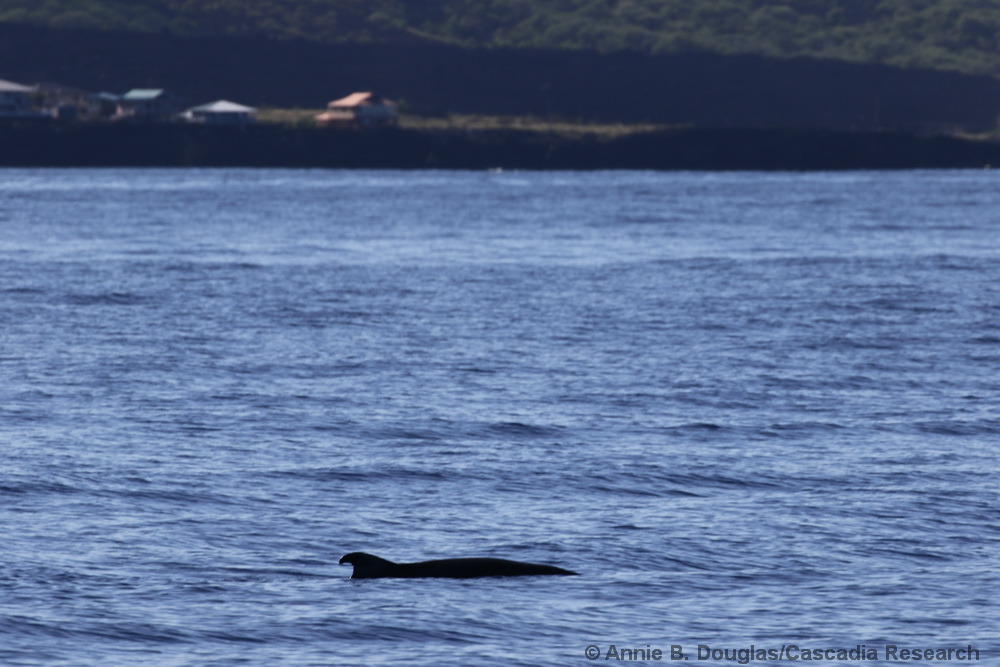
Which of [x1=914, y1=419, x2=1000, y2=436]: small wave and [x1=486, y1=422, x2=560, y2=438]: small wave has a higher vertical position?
[x1=486, y1=422, x2=560, y2=438]: small wave

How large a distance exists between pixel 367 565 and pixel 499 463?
6321mm

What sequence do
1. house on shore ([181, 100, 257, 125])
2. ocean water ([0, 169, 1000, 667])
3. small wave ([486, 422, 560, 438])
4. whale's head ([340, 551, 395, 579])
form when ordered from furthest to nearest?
1. house on shore ([181, 100, 257, 125])
2. small wave ([486, 422, 560, 438])
3. whale's head ([340, 551, 395, 579])
4. ocean water ([0, 169, 1000, 667])

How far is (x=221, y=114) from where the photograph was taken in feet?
645

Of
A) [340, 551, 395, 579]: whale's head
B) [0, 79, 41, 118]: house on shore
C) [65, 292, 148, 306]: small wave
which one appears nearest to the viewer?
[340, 551, 395, 579]: whale's head

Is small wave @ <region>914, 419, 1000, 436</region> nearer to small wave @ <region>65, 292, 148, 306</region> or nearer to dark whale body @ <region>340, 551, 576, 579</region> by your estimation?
dark whale body @ <region>340, 551, 576, 579</region>

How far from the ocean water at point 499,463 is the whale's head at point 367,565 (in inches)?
13.1

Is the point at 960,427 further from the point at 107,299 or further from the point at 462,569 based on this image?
the point at 107,299

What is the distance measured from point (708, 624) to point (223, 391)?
15378 mm

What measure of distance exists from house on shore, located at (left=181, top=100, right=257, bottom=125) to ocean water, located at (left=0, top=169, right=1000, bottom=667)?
14333cm

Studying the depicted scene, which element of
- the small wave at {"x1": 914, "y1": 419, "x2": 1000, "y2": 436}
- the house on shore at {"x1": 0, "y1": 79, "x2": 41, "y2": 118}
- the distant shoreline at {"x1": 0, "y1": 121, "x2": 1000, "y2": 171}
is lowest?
the small wave at {"x1": 914, "y1": 419, "x2": 1000, "y2": 436}

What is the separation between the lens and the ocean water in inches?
558

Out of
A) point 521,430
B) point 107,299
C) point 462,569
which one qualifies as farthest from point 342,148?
point 462,569

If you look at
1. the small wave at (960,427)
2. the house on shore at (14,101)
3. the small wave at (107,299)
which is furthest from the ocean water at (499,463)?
the house on shore at (14,101)

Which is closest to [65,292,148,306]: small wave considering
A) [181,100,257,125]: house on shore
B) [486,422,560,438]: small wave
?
[486,422,560,438]: small wave
